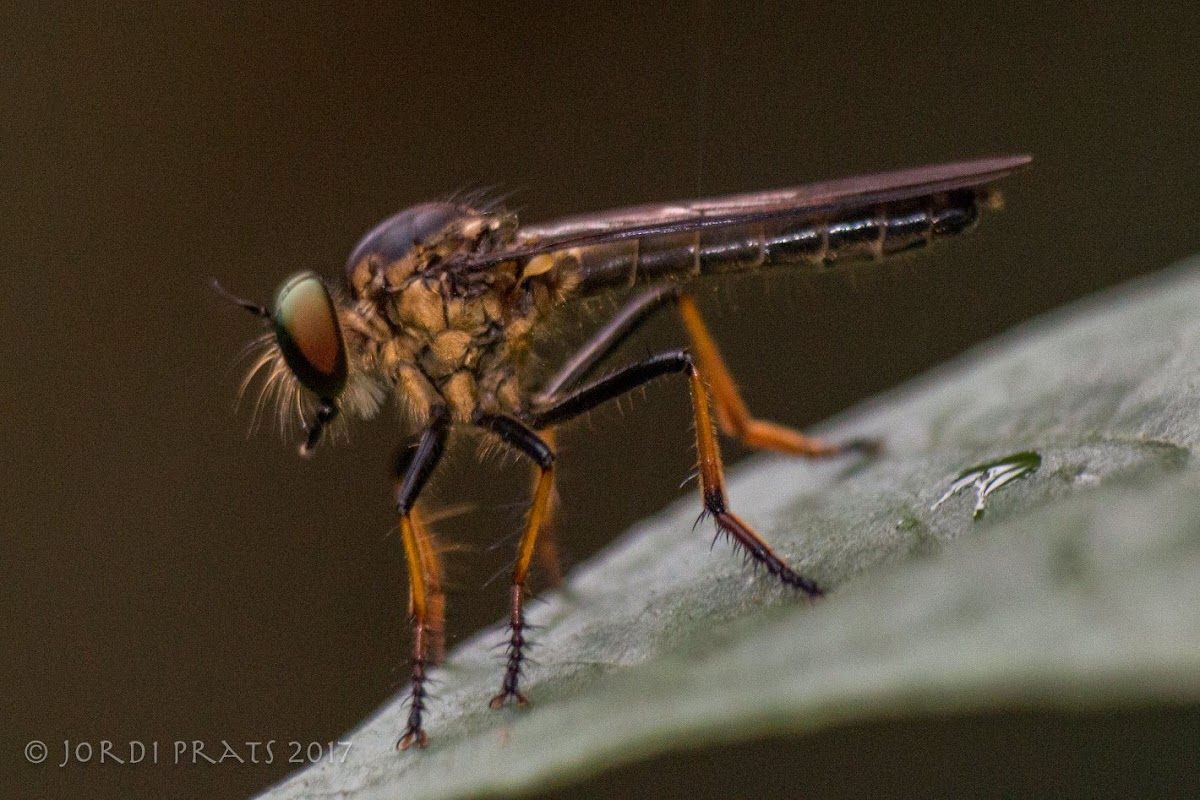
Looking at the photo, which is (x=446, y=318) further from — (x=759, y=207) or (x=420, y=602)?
(x=759, y=207)

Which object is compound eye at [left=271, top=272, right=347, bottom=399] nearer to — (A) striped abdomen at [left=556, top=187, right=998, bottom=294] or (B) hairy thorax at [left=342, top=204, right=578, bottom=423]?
(B) hairy thorax at [left=342, top=204, right=578, bottom=423]

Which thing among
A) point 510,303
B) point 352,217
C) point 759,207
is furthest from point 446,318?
point 352,217

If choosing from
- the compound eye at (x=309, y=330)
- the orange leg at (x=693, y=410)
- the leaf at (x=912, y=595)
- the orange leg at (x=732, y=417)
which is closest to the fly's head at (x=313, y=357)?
the compound eye at (x=309, y=330)

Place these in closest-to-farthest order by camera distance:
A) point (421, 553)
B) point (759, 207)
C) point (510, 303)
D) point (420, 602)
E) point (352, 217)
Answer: point (420, 602) < point (759, 207) < point (421, 553) < point (510, 303) < point (352, 217)

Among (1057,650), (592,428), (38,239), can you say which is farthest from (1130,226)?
(1057,650)

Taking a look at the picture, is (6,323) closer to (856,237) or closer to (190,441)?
(190,441)

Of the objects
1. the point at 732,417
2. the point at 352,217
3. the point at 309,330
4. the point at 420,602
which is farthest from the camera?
the point at 352,217
